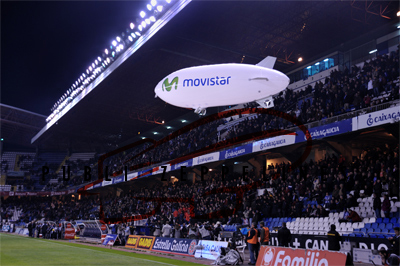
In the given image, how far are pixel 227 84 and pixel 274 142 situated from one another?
10.1m

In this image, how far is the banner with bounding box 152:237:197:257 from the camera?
685 inches

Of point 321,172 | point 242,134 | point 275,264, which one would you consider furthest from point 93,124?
point 275,264

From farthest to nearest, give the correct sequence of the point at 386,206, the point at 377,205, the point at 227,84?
1. the point at 377,205
2. the point at 386,206
3. the point at 227,84

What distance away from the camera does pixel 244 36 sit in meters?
29.4

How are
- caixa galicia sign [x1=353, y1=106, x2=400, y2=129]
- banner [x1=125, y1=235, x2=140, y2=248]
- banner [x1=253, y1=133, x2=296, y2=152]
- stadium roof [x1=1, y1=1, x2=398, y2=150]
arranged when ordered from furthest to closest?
1. stadium roof [x1=1, y1=1, x2=398, y2=150]
2. banner [x1=253, y1=133, x2=296, y2=152]
3. banner [x1=125, y1=235, x2=140, y2=248]
4. caixa galicia sign [x1=353, y1=106, x2=400, y2=129]

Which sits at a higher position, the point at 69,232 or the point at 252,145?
the point at 252,145

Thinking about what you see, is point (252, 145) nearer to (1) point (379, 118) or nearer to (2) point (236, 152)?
(2) point (236, 152)

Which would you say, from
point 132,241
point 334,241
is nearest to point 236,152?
point 132,241

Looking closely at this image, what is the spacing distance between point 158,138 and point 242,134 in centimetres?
2924

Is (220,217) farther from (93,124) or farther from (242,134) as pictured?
(93,124)

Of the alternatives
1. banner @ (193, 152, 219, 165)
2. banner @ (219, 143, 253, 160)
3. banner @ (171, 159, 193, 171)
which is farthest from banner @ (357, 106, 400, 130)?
banner @ (171, 159, 193, 171)

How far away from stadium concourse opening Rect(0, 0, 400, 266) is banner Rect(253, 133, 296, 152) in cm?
10

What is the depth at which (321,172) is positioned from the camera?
69.0 ft

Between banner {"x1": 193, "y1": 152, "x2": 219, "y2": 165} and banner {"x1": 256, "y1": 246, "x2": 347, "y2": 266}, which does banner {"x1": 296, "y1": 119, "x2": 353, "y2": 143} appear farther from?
banner {"x1": 256, "y1": 246, "x2": 347, "y2": 266}
